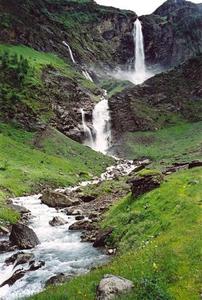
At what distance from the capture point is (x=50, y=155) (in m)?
108

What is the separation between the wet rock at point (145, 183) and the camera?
43.8 m

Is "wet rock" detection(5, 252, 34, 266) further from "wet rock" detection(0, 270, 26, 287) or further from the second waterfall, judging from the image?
the second waterfall

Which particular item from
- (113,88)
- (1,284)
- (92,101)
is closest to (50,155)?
(92,101)

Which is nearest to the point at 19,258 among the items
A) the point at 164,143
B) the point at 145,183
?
the point at 145,183

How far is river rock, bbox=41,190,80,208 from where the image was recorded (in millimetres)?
60156

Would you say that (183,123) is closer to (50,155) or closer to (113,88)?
(113,88)

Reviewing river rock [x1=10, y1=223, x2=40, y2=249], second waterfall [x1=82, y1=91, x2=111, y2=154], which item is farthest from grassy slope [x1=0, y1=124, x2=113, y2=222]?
second waterfall [x1=82, y1=91, x2=111, y2=154]

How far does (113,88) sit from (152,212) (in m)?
165

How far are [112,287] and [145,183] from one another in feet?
81.5

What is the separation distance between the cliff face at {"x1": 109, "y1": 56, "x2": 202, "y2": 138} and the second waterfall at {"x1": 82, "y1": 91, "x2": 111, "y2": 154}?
2456 millimetres

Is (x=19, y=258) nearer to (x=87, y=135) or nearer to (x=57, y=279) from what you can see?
(x=57, y=279)

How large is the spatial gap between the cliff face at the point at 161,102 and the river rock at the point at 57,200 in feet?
296

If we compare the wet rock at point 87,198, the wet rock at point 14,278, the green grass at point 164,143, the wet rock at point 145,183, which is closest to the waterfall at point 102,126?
the green grass at point 164,143

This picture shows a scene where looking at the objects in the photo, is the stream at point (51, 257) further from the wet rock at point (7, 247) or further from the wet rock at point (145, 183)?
the wet rock at point (145, 183)
